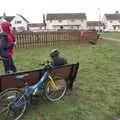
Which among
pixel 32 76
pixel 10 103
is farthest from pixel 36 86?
pixel 10 103

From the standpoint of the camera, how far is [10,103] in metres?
4.29

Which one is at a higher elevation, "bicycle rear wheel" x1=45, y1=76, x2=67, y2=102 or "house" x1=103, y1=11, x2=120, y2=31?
"house" x1=103, y1=11, x2=120, y2=31

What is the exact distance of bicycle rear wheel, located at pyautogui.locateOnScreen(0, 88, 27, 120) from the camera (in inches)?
169

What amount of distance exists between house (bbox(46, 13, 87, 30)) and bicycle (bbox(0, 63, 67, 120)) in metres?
83.8

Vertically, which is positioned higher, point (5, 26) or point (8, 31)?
point (5, 26)

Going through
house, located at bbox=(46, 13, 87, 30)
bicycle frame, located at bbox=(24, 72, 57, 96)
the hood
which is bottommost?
bicycle frame, located at bbox=(24, 72, 57, 96)

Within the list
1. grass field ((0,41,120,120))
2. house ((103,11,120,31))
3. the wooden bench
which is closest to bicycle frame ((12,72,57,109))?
the wooden bench

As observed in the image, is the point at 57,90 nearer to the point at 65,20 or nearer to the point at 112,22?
the point at 65,20

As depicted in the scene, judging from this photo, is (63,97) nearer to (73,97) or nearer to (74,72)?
(73,97)

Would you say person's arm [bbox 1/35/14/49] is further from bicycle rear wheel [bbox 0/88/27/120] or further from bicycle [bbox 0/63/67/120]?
bicycle rear wheel [bbox 0/88/27/120]

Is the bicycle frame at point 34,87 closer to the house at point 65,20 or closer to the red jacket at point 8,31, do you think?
the red jacket at point 8,31

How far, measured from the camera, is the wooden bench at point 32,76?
14.6 feet

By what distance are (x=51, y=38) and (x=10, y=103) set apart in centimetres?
1326

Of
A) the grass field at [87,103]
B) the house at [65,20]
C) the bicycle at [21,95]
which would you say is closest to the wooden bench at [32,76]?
the bicycle at [21,95]
